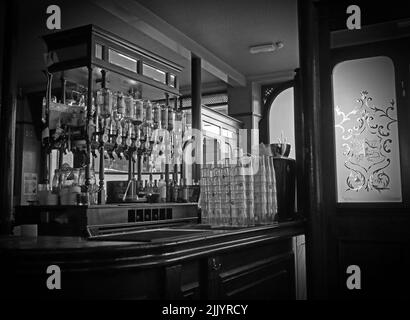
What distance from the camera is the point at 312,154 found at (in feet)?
7.24

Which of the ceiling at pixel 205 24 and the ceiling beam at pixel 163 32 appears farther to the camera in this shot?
the ceiling at pixel 205 24

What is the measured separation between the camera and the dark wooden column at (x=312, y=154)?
2.21 meters

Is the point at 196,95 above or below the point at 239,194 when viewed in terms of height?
above

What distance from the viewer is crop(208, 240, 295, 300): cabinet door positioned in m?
1.56

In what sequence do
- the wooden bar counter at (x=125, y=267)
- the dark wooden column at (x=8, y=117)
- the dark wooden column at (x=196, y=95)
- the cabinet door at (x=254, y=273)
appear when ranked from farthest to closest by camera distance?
the dark wooden column at (x=196, y=95) < the dark wooden column at (x=8, y=117) < the cabinet door at (x=254, y=273) < the wooden bar counter at (x=125, y=267)

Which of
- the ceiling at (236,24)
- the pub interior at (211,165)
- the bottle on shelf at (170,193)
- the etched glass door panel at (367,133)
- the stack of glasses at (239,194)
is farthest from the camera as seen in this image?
the ceiling at (236,24)

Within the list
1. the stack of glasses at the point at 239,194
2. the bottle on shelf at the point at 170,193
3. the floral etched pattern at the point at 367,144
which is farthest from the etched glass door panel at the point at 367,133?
the bottle on shelf at the point at 170,193

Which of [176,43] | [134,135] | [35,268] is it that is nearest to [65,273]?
[35,268]

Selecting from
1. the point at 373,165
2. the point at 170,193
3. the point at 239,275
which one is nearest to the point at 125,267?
the point at 239,275

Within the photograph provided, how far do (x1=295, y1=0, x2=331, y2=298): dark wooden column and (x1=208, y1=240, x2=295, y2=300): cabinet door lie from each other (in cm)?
13

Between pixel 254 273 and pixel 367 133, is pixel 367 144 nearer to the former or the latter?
pixel 367 133

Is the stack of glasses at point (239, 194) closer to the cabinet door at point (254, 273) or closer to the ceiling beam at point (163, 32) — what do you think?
the cabinet door at point (254, 273)

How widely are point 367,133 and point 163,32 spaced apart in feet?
9.52

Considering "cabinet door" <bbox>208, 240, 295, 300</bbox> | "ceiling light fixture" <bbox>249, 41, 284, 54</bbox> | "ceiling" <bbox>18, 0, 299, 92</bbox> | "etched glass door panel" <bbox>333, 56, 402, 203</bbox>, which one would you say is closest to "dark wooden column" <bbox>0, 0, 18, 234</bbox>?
"ceiling" <bbox>18, 0, 299, 92</bbox>
